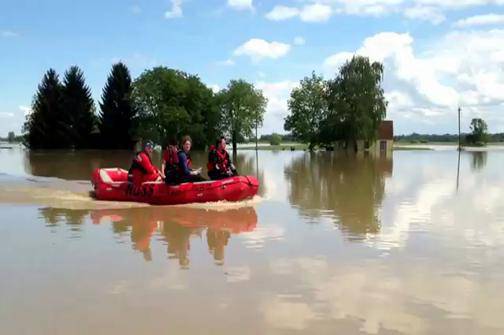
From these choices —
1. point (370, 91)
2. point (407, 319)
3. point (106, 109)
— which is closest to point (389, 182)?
point (407, 319)

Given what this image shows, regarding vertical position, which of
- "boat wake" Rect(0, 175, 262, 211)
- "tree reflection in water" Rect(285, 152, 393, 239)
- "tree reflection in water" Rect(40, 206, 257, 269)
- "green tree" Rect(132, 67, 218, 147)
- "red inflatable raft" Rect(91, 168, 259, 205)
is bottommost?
"tree reflection in water" Rect(285, 152, 393, 239)

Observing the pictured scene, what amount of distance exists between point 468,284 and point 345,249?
203cm

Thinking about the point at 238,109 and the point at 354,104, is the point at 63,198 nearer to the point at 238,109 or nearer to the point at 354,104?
the point at 354,104

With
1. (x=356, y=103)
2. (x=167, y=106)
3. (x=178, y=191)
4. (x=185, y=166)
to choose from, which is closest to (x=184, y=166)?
(x=185, y=166)

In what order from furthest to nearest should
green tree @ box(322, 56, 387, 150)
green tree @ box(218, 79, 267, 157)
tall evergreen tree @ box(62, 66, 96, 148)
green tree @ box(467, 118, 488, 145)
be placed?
green tree @ box(467, 118, 488, 145)
green tree @ box(218, 79, 267, 157)
tall evergreen tree @ box(62, 66, 96, 148)
green tree @ box(322, 56, 387, 150)

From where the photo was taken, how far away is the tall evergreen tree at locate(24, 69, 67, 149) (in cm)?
5731

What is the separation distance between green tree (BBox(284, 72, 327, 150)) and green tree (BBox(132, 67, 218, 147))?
1162 centimetres

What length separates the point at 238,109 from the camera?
67.9 meters

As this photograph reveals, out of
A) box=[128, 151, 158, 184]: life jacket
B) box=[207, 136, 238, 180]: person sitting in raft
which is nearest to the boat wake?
box=[128, 151, 158, 184]: life jacket

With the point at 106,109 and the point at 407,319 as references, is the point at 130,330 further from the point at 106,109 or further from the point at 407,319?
the point at 106,109

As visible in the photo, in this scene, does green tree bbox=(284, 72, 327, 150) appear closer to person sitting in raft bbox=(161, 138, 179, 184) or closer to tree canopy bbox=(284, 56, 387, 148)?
tree canopy bbox=(284, 56, 387, 148)

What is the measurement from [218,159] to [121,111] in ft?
157

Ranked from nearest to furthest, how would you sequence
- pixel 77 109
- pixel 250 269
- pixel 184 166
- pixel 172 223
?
pixel 250 269
pixel 172 223
pixel 184 166
pixel 77 109

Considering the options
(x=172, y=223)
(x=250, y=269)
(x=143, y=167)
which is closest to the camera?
(x=250, y=269)
